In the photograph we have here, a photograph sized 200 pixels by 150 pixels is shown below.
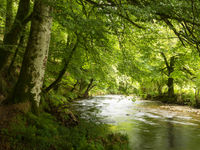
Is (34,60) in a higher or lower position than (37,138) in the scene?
higher

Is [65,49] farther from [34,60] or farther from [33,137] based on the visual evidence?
[33,137]

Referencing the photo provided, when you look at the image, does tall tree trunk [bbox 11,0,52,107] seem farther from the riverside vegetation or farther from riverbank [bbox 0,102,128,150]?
riverbank [bbox 0,102,128,150]

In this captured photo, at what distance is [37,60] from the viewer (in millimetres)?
5234

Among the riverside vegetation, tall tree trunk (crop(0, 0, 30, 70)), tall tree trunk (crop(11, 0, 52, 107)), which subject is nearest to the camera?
the riverside vegetation

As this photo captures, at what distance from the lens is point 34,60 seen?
204 inches

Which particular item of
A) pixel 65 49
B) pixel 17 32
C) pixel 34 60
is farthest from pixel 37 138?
pixel 65 49

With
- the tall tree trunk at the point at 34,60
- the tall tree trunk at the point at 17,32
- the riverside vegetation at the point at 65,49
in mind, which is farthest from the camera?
the tall tree trunk at the point at 17,32

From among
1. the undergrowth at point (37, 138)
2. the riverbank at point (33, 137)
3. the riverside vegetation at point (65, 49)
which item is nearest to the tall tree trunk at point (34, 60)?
the riverside vegetation at point (65, 49)

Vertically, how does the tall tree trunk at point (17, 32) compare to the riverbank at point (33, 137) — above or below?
above

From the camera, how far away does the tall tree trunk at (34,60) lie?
16.8 feet

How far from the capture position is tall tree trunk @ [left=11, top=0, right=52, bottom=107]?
5.12 meters

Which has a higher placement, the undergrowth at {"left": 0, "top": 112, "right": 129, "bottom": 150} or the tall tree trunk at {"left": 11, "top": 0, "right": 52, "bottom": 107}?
the tall tree trunk at {"left": 11, "top": 0, "right": 52, "bottom": 107}

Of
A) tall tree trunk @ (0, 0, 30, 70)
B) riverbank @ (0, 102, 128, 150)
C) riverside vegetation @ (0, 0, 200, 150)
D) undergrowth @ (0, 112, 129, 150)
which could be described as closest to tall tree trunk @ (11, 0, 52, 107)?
riverside vegetation @ (0, 0, 200, 150)

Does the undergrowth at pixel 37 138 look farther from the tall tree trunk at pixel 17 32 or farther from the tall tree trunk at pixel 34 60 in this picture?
the tall tree trunk at pixel 17 32
